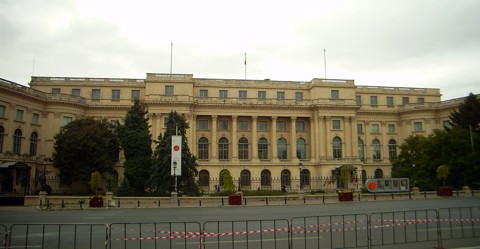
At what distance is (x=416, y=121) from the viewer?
67.7 meters

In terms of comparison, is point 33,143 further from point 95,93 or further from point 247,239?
point 247,239

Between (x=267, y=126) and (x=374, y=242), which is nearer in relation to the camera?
(x=374, y=242)

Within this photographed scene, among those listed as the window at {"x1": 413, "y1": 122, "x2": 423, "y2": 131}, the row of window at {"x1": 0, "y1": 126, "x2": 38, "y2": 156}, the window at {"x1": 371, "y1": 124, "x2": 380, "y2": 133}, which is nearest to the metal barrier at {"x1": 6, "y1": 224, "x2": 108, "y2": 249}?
the row of window at {"x1": 0, "y1": 126, "x2": 38, "y2": 156}

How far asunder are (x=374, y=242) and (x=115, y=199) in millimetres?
25560

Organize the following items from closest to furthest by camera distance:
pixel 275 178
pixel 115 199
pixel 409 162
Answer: pixel 115 199
pixel 409 162
pixel 275 178

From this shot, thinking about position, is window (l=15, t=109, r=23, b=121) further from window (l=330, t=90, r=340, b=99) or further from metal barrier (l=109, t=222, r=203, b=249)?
window (l=330, t=90, r=340, b=99)

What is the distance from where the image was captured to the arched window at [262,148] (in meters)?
64.9

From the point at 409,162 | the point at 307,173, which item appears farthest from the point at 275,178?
the point at 409,162

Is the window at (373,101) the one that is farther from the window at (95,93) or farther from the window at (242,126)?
the window at (95,93)

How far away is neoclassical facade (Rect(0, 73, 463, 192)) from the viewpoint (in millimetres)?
60562

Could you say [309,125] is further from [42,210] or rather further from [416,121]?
[42,210]

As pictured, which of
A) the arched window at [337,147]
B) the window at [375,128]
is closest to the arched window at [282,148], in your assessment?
the arched window at [337,147]

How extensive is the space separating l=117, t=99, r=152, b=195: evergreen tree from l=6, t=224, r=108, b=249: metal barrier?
2454 centimetres

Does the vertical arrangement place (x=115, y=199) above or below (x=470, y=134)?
below
